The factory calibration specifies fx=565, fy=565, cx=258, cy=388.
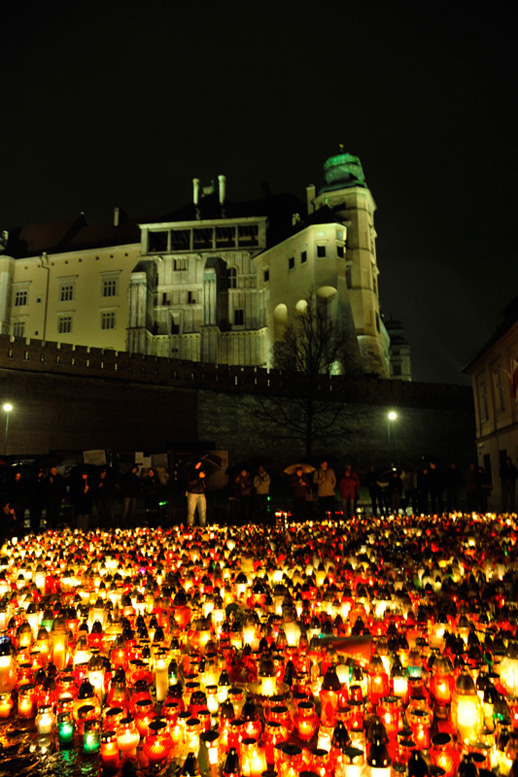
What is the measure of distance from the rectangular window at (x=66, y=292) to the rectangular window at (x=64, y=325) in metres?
1.78

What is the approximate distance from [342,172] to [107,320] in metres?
26.3

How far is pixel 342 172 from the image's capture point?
54.0 meters

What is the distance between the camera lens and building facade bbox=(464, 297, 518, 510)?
2267 cm

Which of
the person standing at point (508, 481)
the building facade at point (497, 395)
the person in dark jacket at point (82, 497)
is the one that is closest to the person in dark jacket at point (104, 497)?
the person in dark jacket at point (82, 497)

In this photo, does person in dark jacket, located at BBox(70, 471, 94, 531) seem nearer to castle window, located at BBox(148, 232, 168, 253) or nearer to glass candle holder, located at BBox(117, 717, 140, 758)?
glass candle holder, located at BBox(117, 717, 140, 758)

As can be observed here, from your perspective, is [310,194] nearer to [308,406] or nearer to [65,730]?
[308,406]

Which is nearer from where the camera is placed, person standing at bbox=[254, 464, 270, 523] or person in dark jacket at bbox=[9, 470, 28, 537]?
person in dark jacket at bbox=[9, 470, 28, 537]

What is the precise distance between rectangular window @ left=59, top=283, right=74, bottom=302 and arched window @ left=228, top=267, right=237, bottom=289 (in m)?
15.1

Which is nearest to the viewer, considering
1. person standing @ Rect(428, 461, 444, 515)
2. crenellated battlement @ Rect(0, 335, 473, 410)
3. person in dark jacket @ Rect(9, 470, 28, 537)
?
person in dark jacket @ Rect(9, 470, 28, 537)

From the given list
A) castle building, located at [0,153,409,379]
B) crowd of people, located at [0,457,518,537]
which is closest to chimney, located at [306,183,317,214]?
Result: castle building, located at [0,153,409,379]

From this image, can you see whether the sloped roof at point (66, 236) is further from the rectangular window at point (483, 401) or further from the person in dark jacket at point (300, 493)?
the person in dark jacket at point (300, 493)

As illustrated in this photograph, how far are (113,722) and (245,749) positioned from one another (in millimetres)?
764

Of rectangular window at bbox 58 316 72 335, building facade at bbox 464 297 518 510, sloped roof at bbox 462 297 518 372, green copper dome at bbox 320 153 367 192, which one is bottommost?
building facade at bbox 464 297 518 510

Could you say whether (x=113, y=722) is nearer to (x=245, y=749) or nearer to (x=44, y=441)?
(x=245, y=749)
